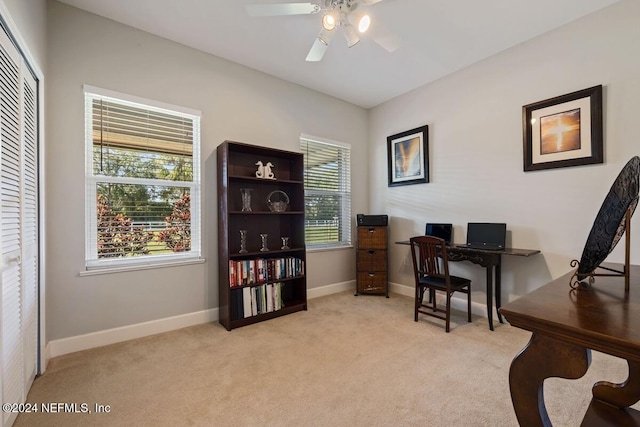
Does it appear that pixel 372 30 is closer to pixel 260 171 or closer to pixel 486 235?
pixel 260 171

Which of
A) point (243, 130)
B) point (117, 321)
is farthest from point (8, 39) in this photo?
point (117, 321)

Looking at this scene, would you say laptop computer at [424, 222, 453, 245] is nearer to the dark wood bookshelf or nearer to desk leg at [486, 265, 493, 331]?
desk leg at [486, 265, 493, 331]

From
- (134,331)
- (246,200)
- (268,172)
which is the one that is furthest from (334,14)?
(134,331)

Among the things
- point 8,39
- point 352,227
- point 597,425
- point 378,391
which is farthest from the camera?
point 352,227

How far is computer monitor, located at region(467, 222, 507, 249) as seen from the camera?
2.79 meters

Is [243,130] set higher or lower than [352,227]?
higher

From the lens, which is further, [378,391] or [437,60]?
[437,60]

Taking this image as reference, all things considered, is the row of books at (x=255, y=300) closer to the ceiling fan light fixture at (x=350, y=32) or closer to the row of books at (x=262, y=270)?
the row of books at (x=262, y=270)

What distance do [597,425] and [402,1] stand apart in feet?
8.91

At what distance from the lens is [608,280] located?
1.18 m

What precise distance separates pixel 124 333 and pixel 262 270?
4.29 ft

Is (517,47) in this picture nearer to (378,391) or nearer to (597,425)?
(597,425)

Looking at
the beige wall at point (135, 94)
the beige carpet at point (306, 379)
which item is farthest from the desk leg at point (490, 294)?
the beige wall at point (135, 94)

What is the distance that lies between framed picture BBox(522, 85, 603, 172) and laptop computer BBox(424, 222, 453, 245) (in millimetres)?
978
